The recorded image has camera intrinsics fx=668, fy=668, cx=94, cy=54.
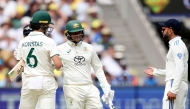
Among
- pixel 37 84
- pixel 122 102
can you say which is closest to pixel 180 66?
pixel 37 84

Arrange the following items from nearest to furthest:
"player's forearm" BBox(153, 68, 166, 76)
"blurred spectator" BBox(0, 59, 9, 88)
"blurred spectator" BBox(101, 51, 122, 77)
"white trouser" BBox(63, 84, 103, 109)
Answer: "white trouser" BBox(63, 84, 103, 109) → "player's forearm" BBox(153, 68, 166, 76) → "blurred spectator" BBox(0, 59, 9, 88) → "blurred spectator" BBox(101, 51, 122, 77)

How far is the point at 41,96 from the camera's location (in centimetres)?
1027

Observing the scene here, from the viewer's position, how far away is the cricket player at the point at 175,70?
10352 mm

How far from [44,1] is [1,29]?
173cm

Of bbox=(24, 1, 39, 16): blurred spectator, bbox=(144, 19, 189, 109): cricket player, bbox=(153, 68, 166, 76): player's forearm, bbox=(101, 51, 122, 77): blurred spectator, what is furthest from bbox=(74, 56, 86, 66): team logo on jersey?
bbox=(24, 1, 39, 16): blurred spectator

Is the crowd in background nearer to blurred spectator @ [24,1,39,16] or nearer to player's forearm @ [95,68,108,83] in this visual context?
blurred spectator @ [24,1,39,16]

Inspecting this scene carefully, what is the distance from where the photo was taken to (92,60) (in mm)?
11016

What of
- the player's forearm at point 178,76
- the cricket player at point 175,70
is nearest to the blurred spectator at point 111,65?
the cricket player at point 175,70

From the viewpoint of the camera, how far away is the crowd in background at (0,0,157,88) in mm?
17906

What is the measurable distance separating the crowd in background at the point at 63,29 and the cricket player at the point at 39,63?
284 inches

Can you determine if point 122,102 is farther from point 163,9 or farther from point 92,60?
point 163,9

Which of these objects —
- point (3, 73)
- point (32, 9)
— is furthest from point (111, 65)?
point (32, 9)

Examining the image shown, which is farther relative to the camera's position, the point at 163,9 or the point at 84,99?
the point at 163,9

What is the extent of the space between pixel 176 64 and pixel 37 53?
2.16 m
